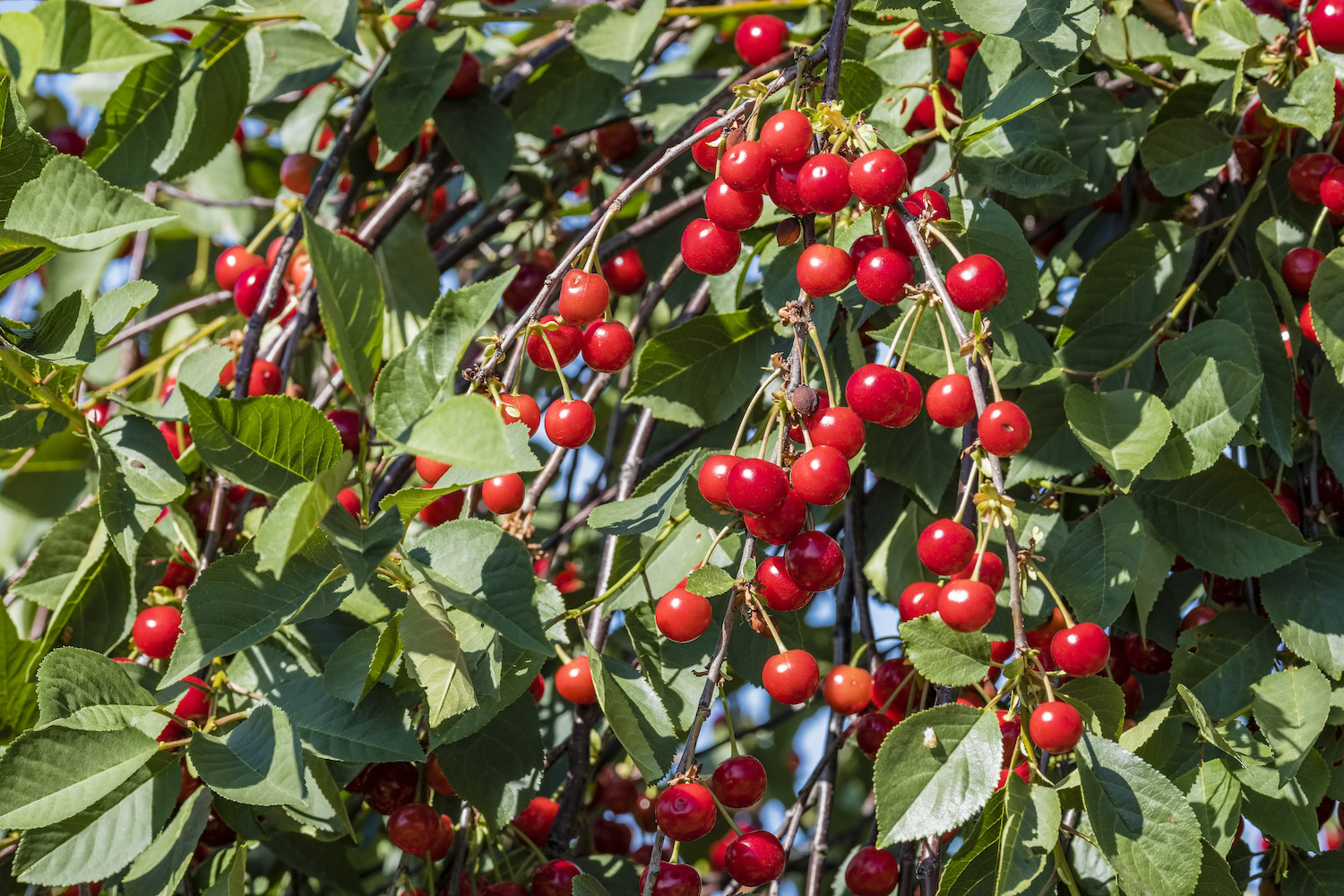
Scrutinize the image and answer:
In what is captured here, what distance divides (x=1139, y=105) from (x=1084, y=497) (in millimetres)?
496

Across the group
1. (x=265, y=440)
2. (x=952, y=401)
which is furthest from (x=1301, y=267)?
(x=265, y=440)

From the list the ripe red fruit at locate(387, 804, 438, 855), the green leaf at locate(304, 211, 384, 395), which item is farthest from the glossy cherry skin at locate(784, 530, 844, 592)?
the ripe red fruit at locate(387, 804, 438, 855)

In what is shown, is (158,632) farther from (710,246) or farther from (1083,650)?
(1083,650)

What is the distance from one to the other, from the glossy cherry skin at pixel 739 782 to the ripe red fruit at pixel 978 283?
0.40 m

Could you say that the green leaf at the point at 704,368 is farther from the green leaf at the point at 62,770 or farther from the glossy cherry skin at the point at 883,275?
the green leaf at the point at 62,770

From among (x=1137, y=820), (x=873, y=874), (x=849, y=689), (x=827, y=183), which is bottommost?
(x=873, y=874)

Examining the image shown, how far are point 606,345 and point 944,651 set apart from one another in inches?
15.2

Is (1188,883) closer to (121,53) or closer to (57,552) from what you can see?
(57,552)

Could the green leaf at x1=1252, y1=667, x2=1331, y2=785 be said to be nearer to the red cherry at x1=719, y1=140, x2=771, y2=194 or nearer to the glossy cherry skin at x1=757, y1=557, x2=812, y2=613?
the glossy cherry skin at x1=757, y1=557, x2=812, y2=613

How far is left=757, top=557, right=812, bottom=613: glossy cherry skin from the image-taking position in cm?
84

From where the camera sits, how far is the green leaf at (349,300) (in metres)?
0.70

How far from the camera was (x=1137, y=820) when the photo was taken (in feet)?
2.46

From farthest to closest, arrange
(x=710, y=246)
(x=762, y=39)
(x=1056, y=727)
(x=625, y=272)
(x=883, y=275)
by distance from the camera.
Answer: (x=625, y=272) < (x=762, y=39) < (x=710, y=246) < (x=883, y=275) < (x=1056, y=727)

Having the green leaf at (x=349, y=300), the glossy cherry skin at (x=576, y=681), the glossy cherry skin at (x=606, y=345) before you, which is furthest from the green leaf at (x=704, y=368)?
the green leaf at (x=349, y=300)
